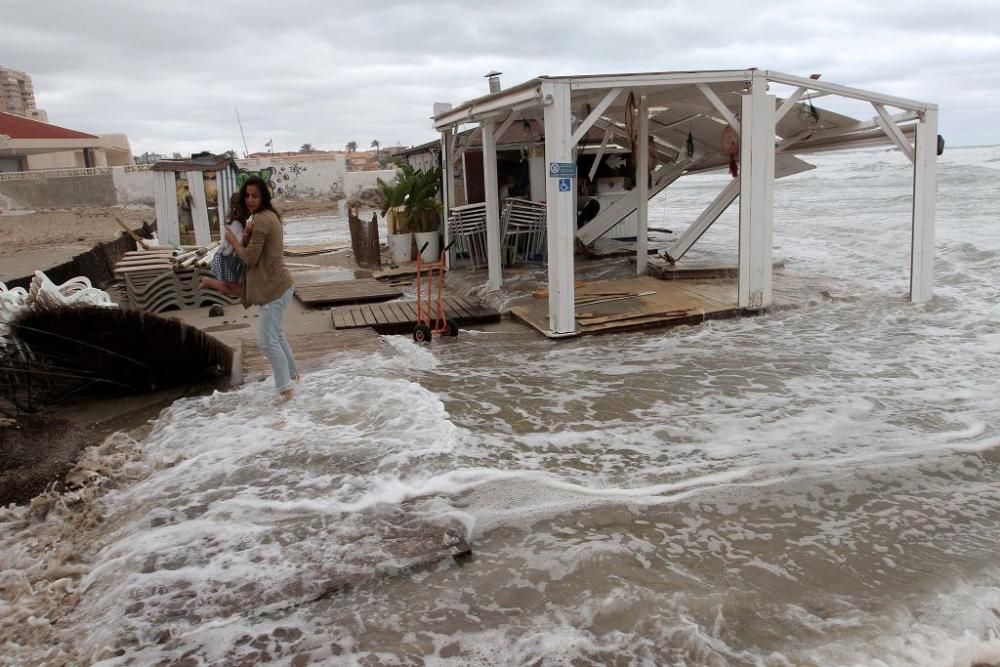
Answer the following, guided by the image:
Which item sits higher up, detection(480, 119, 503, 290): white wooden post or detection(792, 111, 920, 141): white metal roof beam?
detection(792, 111, 920, 141): white metal roof beam

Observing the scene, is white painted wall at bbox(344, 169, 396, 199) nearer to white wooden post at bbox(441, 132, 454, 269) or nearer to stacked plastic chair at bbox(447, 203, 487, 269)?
white wooden post at bbox(441, 132, 454, 269)

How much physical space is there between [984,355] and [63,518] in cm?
825

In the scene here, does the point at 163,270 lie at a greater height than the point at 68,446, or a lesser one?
greater

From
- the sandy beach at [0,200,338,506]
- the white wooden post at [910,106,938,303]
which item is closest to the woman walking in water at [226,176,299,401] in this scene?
the sandy beach at [0,200,338,506]

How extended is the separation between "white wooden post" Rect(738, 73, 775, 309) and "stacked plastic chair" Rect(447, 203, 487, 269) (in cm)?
603

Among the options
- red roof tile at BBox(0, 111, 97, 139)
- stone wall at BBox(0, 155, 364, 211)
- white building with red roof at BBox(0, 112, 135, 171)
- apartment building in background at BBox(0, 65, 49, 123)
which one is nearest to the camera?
stone wall at BBox(0, 155, 364, 211)

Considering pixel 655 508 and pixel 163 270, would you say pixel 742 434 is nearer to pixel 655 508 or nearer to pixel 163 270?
pixel 655 508

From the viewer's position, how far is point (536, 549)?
3.96 meters

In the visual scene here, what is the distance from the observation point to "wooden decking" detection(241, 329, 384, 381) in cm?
740

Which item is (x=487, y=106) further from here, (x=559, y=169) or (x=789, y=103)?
(x=789, y=103)

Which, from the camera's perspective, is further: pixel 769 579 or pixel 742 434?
pixel 742 434

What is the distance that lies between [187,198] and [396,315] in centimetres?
946

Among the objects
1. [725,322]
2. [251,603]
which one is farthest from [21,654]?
[725,322]

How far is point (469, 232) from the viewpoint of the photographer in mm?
14711
